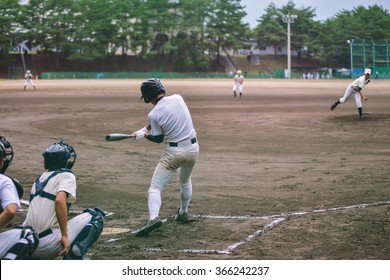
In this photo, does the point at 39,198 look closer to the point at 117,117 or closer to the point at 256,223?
the point at 256,223

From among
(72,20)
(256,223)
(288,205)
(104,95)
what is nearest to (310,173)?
(288,205)

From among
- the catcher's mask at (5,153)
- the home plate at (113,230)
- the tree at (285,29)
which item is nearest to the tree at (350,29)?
the tree at (285,29)

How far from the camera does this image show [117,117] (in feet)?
75.0

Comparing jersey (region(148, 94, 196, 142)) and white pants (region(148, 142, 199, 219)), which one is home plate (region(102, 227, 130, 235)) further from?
→ jersey (region(148, 94, 196, 142))

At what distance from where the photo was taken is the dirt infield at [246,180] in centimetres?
683

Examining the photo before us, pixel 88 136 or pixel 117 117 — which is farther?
pixel 117 117

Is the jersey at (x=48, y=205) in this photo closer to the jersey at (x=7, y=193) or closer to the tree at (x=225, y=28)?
the jersey at (x=7, y=193)

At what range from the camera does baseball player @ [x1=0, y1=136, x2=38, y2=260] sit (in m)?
4.94

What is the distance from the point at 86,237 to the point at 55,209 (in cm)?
47

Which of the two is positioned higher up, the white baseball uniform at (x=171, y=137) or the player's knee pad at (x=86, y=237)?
the white baseball uniform at (x=171, y=137)

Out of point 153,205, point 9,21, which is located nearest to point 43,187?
point 153,205

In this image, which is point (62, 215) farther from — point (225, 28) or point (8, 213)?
point (225, 28)

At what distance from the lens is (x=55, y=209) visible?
212 inches
